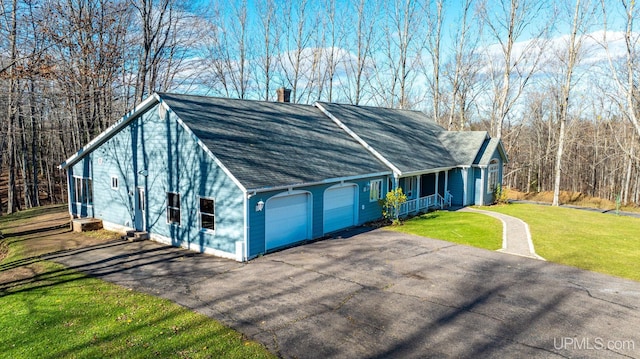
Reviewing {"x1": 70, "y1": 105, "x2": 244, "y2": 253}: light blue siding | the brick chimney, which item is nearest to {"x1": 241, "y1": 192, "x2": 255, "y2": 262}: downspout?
{"x1": 70, "y1": 105, "x2": 244, "y2": 253}: light blue siding

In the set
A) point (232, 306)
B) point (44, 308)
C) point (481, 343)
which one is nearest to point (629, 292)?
point (481, 343)

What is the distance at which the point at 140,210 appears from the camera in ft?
54.7

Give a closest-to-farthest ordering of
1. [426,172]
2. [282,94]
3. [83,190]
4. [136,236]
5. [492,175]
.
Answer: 1. [136,236]
2. [83,190]
3. [426,172]
4. [282,94]
5. [492,175]

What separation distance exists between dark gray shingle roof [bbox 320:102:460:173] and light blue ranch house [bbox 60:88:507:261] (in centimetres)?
14

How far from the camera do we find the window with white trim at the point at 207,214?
44.6 feet

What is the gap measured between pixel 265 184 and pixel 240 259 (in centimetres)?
269

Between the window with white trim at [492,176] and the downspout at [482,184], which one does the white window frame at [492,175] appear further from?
the downspout at [482,184]

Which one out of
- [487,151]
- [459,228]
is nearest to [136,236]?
[459,228]

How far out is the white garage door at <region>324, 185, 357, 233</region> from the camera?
1636cm

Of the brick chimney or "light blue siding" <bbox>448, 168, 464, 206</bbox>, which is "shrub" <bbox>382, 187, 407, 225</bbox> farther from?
the brick chimney

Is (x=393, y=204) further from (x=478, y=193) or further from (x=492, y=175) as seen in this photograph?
(x=492, y=175)

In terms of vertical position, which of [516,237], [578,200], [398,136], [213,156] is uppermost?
[398,136]

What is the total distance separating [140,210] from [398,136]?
16.5m

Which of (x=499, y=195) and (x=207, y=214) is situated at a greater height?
(x=207, y=214)
